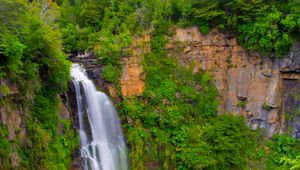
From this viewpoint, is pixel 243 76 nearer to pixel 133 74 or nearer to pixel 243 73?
pixel 243 73

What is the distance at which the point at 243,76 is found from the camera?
61.7 ft

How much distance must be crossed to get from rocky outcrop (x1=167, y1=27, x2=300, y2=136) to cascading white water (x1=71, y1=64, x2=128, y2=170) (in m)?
5.82

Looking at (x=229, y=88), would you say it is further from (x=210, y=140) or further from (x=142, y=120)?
(x=142, y=120)

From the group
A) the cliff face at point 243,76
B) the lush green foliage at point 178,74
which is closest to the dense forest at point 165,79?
the lush green foliage at point 178,74

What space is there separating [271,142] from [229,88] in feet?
13.0

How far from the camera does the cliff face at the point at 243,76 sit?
17.7 meters

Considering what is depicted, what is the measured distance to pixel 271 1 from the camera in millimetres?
17312

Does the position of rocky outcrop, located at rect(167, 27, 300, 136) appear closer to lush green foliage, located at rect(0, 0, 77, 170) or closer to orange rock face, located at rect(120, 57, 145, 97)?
orange rock face, located at rect(120, 57, 145, 97)

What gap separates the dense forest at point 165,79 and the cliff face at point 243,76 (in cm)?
47

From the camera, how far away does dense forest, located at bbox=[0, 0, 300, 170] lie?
12.6 metres

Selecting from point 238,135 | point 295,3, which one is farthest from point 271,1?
point 238,135

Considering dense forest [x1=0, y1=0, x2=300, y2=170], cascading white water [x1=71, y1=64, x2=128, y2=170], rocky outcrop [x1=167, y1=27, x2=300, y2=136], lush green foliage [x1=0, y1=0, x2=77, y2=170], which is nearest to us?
lush green foliage [x1=0, y1=0, x2=77, y2=170]

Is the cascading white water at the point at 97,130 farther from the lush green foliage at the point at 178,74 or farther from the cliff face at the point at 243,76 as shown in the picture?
the cliff face at the point at 243,76

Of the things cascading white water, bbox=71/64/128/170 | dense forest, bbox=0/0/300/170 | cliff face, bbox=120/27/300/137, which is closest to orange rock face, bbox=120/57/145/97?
cliff face, bbox=120/27/300/137
